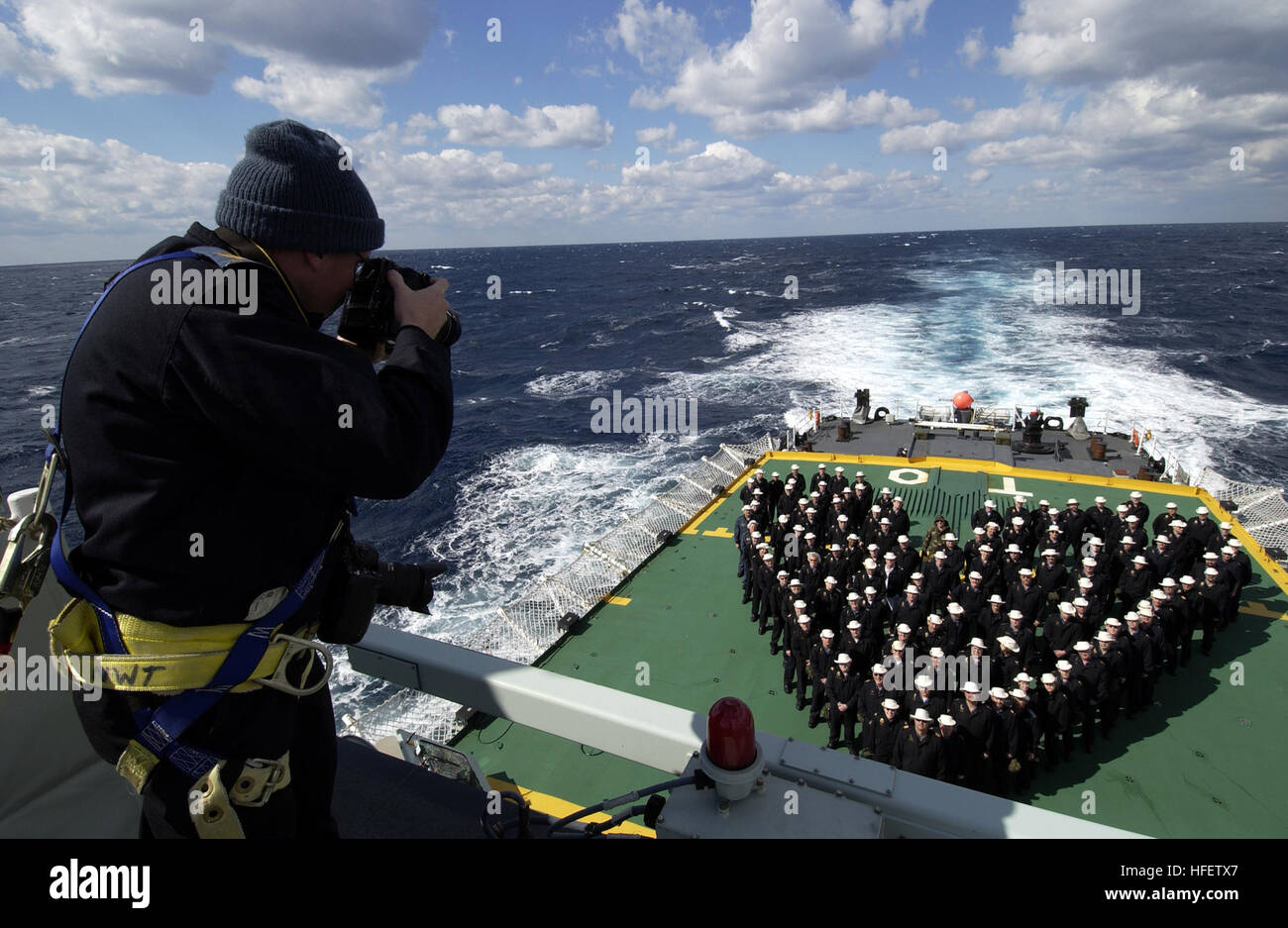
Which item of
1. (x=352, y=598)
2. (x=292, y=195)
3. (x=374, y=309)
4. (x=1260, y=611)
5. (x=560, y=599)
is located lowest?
(x=1260, y=611)

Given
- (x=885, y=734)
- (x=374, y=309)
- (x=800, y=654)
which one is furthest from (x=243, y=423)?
(x=800, y=654)

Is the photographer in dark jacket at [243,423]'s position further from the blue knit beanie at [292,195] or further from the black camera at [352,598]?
the black camera at [352,598]

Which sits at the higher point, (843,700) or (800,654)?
(800,654)

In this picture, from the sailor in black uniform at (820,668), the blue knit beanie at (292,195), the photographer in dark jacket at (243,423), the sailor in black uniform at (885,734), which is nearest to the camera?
the photographer in dark jacket at (243,423)

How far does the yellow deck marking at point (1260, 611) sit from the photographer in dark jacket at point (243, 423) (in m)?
15.2

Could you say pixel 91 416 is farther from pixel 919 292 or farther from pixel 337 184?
pixel 919 292

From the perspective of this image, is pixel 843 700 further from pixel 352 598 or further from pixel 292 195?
pixel 292 195

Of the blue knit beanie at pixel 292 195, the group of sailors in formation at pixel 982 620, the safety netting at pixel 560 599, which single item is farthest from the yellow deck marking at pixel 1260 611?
the blue knit beanie at pixel 292 195

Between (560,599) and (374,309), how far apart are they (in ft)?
38.2

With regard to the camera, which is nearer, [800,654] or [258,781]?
[258,781]

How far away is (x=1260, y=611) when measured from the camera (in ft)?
39.7

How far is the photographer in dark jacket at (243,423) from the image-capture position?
1531mm

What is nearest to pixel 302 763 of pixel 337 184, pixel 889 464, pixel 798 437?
pixel 337 184
